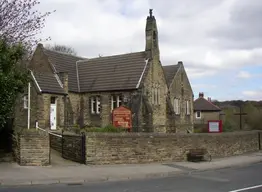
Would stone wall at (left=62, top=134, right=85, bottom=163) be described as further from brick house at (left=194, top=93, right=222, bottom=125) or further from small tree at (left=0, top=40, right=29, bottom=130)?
brick house at (left=194, top=93, right=222, bottom=125)

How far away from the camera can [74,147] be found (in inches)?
747

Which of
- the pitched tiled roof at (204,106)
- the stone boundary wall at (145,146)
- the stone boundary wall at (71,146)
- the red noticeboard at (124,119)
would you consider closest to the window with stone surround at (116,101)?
the red noticeboard at (124,119)

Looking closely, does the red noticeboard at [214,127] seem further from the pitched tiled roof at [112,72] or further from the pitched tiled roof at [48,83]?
the pitched tiled roof at [48,83]

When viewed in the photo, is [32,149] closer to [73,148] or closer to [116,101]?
[73,148]

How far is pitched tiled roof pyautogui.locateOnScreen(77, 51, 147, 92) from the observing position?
36188 millimetres

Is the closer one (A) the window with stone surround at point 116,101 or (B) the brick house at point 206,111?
(A) the window with stone surround at point 116,101

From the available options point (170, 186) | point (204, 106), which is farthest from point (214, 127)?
point (204, 106)

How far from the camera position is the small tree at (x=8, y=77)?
15.7 metres

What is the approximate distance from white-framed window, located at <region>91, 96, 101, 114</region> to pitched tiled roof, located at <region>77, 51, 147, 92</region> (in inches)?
38.7

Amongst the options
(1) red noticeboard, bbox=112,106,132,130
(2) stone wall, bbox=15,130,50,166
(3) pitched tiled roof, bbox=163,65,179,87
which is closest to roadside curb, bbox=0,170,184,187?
(2) stone wall, bbox=15,130,50,166

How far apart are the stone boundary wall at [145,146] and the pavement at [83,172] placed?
682 mm

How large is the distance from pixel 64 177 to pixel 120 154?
207 inches

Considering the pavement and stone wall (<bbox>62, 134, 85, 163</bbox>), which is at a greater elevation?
stone wall (<bbox>62, 134, 85, 163</bbox>)

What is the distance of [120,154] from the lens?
1892 cm
